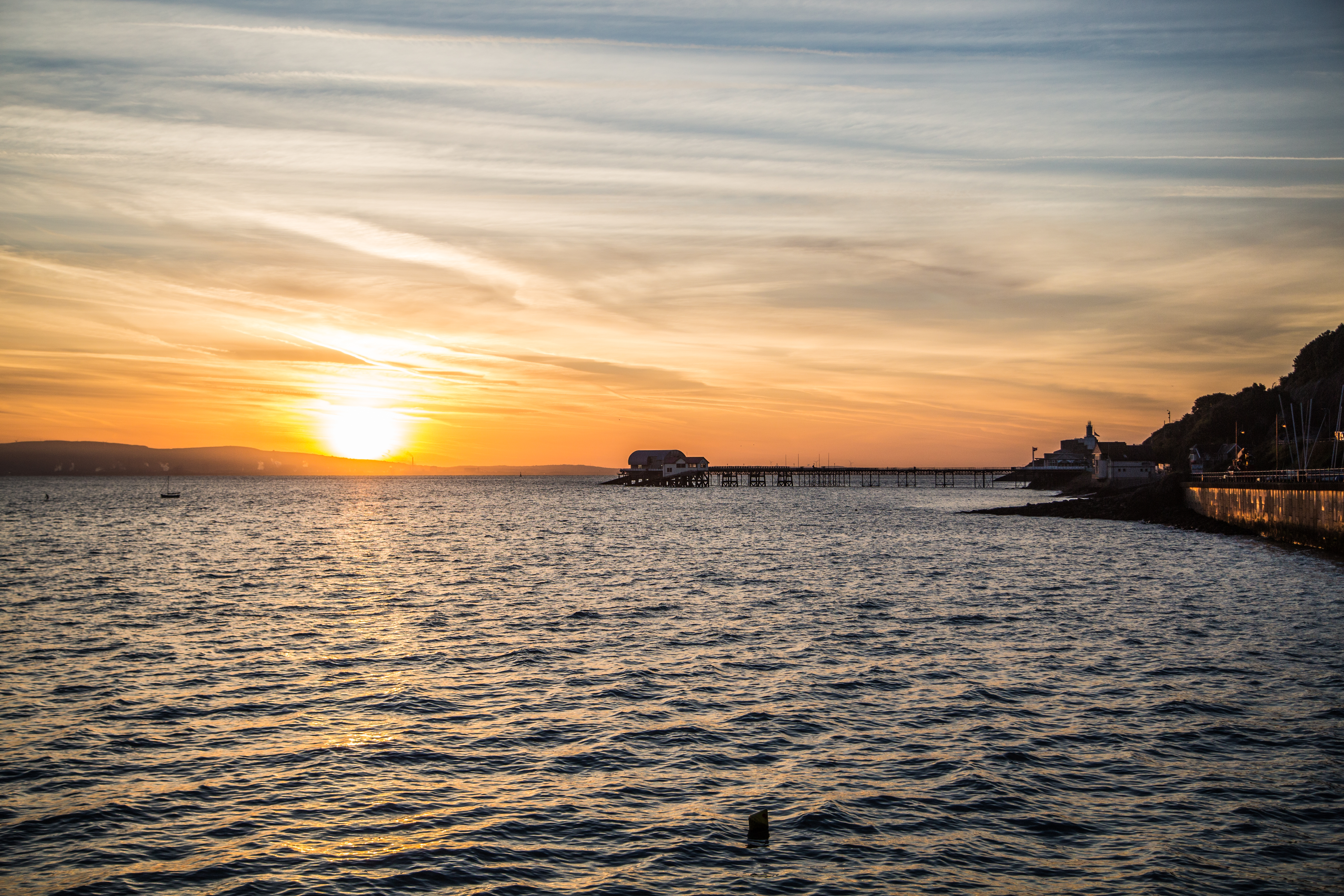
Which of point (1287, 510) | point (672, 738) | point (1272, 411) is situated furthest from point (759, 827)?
point (1272, 411)

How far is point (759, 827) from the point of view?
12.4m

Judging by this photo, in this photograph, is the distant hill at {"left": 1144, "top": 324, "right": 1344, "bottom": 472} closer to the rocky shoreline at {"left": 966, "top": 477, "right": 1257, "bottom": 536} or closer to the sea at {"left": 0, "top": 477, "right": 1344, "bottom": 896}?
the rocky shoreline at {"left": 966, "top": 477, "right": 1257, "bottom": 536}

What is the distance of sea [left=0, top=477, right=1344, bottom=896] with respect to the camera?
11.7 metres

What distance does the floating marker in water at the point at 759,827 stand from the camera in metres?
12.4

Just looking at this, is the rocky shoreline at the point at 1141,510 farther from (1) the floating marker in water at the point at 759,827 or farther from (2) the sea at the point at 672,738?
(1) the floating marker in water at the point at 759,827

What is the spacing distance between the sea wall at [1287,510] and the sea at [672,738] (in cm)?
1731

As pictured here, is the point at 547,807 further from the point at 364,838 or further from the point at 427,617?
the point at 427,617

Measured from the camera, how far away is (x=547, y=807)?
1362cm

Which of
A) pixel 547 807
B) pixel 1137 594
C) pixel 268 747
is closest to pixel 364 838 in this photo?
pixel 547 807

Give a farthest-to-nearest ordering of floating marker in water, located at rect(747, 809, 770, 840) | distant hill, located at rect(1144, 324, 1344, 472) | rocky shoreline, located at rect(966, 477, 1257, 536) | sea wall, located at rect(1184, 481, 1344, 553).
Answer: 1. distant hill, located at rect(1144, 324, 1344, 472)
2. rocky shoreline, located at rect(966, 477, 1257, 536)
3. sea wall, located at rect(1184, 481, 1344, 553)
4. floating marker in water, located at rect(747, 809, 770, 840)

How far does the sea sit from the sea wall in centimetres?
1731

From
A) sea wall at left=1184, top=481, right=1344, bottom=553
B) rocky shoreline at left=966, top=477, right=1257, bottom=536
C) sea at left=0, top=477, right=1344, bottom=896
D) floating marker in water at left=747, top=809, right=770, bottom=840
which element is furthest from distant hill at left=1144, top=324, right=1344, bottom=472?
floating marker in water at left=747, top=809, right=770, bottom=840

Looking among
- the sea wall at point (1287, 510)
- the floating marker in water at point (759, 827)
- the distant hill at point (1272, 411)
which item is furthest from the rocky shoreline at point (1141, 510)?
the floating marker in water at point (759, 827)

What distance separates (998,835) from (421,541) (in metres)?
63.5
